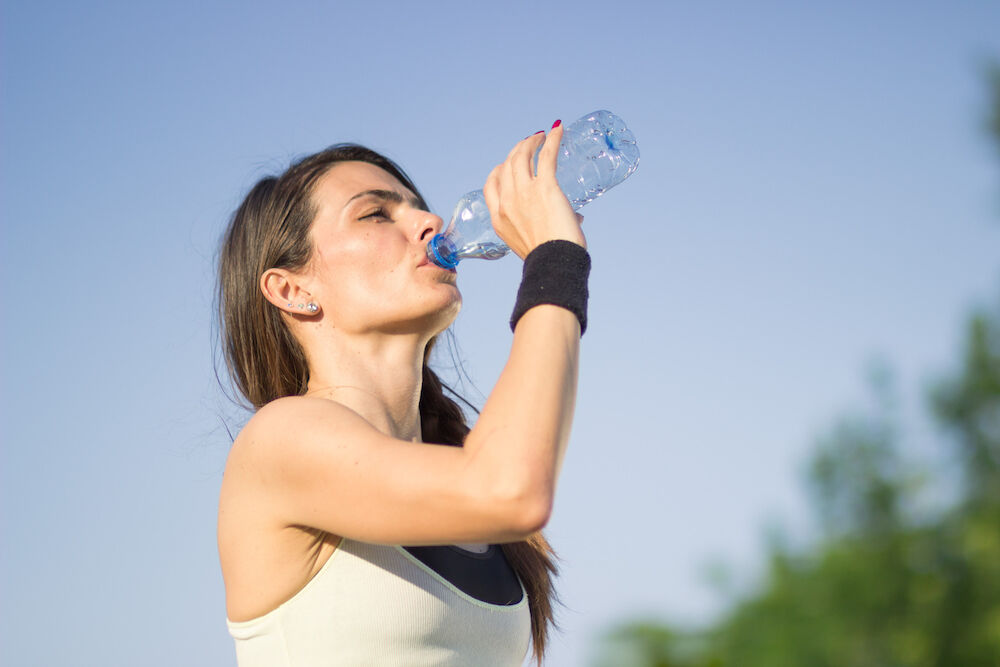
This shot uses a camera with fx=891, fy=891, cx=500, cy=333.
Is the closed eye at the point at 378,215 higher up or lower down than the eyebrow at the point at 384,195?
lower down

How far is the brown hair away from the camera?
256cm

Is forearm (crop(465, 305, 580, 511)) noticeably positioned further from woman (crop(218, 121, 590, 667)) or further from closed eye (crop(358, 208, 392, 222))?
closed eye (crop(358, 208, 392, 222))

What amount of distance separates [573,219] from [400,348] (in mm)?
733

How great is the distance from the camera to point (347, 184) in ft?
8.43

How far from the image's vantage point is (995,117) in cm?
1064

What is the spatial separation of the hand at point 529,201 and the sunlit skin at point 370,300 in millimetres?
413

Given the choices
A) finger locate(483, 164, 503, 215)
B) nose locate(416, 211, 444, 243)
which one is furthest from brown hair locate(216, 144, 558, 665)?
finger locate(483, 164, 503, 215)

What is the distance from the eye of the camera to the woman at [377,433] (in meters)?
1.60

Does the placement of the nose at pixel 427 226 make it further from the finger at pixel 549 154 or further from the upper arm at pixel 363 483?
the upper arm at pixel 363 483

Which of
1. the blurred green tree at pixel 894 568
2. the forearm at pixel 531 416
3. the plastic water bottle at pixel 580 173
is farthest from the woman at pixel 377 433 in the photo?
the blurred green tree at pixel 894 568

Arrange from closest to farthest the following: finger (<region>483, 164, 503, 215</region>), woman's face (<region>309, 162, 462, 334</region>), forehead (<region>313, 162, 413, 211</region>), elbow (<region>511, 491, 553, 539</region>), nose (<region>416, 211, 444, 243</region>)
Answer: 1. elbow (<region>511, 491, 553, 539</region>)
2. finger (<region>483, 164, 503, 215</region>)
3. woman's face (<region>309, 162, 462, 334</region>)
4. nose (<region>416, 211, 444, 243</region>)
5. forehead (<region>313, 162, 413, 211</region>)

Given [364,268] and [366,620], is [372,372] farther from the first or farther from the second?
[366,620]

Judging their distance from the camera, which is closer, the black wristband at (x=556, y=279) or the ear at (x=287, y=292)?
the black wristband at (x=556, y=279)

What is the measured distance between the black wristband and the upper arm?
344 mm
